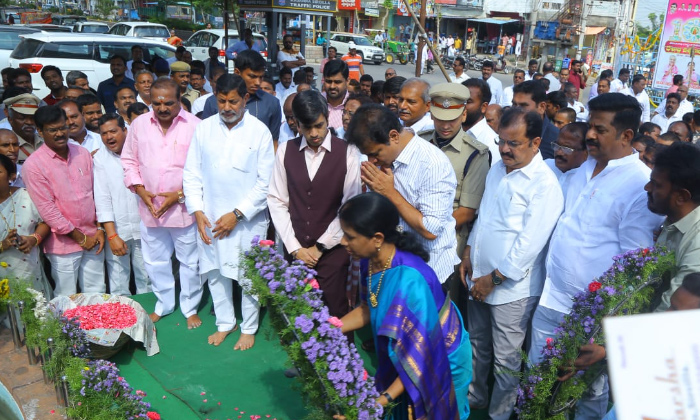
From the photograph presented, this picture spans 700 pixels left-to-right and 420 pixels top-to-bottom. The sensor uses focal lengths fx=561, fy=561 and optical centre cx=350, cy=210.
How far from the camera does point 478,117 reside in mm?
4691

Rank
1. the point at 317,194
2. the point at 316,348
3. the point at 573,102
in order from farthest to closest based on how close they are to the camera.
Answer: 1. the point at 573,102
2. the point at 317,194
3. the point at 316,348

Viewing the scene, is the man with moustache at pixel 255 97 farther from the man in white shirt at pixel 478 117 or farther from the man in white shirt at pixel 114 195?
the man in white shirt at pixel 478 117

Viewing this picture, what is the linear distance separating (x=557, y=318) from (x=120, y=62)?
6.85 metres

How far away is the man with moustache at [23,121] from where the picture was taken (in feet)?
15.5

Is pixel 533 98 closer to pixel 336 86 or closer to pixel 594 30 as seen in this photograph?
pixel 336 86

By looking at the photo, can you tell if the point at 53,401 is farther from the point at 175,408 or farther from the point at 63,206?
the point at 63,206

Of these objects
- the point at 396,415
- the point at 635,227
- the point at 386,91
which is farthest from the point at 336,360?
the point at 386,91

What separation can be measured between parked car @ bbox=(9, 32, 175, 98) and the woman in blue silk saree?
11.1m

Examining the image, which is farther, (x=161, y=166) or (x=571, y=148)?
(x=161, y=166)

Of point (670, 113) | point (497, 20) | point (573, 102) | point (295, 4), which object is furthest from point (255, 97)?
point (497, 20)

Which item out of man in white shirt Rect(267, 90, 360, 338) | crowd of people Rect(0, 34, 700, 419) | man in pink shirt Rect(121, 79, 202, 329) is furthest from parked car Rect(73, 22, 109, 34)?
man in white shirt Rect(267, 90, 360, 338)

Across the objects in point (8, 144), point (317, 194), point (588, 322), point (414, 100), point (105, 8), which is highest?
point (105, 8)

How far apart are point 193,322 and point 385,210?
8.46 feet

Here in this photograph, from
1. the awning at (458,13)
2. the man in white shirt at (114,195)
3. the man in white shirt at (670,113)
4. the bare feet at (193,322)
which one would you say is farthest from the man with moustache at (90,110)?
the awning at (458,13)
